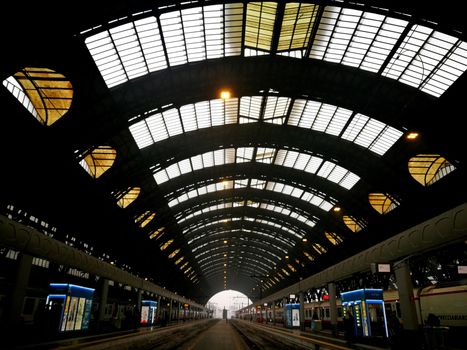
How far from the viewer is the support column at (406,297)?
652 inches

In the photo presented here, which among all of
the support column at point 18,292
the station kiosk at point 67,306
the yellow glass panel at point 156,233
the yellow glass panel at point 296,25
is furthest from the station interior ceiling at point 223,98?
the yellow glass panel at point 156,233

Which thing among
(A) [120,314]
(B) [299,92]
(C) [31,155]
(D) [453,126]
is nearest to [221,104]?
(B) [299,92]

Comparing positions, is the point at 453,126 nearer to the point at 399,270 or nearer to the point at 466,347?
the point at 399,270

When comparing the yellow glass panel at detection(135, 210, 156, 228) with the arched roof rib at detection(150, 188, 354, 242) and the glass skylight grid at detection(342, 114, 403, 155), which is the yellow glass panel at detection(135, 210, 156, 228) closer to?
the arched roof rib at detection(150, 188, 354, 242)

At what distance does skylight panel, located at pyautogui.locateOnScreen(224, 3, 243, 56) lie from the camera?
19734 mm

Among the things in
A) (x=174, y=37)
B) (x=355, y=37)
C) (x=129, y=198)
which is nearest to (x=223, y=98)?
(x=174, y=37)

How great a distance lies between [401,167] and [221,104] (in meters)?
16.3

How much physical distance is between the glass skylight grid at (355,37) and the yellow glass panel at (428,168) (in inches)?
373

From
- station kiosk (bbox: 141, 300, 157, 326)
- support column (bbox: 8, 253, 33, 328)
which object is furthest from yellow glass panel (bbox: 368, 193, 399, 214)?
support column (bbox: 8, 253, 33, 328)

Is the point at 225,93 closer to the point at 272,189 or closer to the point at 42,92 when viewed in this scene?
the point at 42,92

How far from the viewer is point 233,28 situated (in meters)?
21.2

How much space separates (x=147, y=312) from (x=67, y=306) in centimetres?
2557

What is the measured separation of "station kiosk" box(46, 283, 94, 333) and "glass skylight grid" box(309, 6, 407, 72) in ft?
72.9

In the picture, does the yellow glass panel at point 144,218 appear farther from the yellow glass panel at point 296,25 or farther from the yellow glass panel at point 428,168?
the yellow glass panel at point 428,168
